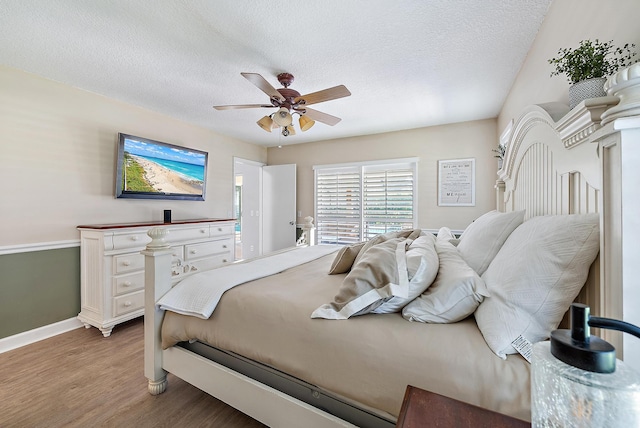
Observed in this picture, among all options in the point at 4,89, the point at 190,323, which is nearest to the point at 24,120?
the point at 4,89

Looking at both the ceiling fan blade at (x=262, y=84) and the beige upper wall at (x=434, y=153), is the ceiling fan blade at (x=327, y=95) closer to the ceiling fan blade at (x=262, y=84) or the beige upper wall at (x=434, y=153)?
the ceiling fan blade at (x=262, y=84)

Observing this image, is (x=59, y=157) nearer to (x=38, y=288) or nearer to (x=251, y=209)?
(x=38, y=288)

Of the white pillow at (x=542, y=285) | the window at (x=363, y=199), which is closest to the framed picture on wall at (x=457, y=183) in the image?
the window at (x=363, y=199)

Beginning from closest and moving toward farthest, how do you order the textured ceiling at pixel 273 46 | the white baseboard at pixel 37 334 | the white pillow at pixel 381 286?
the white pillow at pixel 381 286 < the textured ceiling at pixel 273 46 < the white baseboard at pixel 37 334

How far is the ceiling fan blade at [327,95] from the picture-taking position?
2.07 metres

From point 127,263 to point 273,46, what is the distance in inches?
98.2

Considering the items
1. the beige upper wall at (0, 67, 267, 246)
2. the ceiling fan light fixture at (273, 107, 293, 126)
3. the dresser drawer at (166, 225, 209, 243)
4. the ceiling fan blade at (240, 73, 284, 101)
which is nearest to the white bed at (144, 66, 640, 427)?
the ceiling fan blade at (240, 73, 284, 101)

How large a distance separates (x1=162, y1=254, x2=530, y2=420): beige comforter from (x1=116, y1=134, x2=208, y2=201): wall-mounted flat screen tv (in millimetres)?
2330

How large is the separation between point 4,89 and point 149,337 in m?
2.60

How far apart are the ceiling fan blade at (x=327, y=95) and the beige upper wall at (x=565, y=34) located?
131 cm

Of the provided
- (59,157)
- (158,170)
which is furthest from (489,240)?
(59,157)

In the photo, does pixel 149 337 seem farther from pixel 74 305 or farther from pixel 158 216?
pixel 158 216

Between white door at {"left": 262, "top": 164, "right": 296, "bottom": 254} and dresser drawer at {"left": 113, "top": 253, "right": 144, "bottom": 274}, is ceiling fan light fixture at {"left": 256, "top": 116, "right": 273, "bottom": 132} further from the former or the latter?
white door at {"left": 262, "top": 164, "right": 296, "bottom": 254}

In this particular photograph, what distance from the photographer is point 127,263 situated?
267 centimetres
